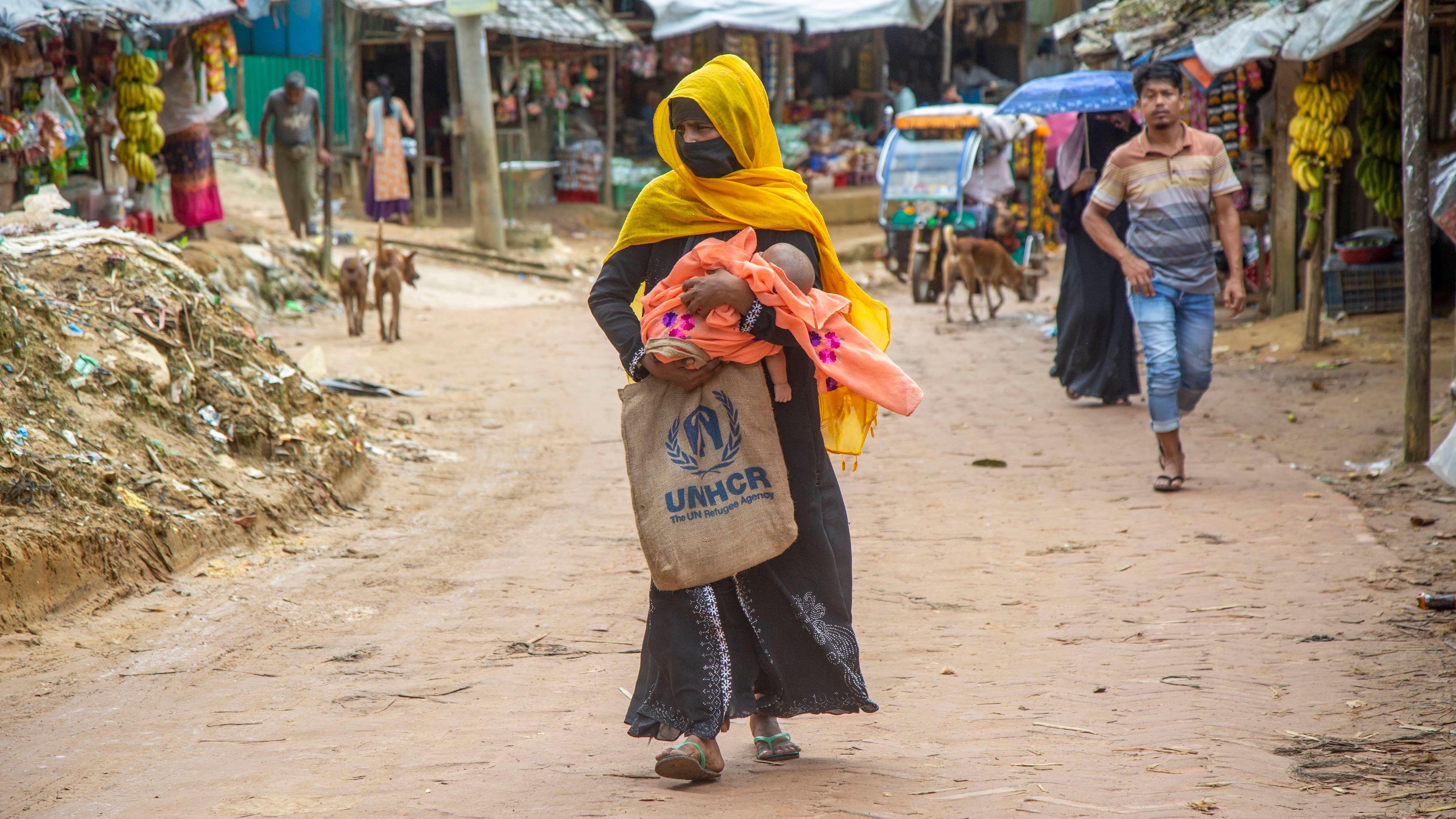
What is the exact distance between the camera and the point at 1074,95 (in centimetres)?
1130

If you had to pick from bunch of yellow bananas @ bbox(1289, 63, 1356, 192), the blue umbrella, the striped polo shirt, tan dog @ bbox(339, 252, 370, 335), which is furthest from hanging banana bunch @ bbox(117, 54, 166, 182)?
bunch of yellow bananas @ bbox(1289, 63, 1356, 192)

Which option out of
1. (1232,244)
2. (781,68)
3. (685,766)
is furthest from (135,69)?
(781,68)

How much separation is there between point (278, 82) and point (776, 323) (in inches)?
742

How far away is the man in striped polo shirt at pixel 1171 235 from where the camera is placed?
5.96m

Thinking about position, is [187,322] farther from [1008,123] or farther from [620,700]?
[1008,123]

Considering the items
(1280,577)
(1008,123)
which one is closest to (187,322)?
(1280,577)

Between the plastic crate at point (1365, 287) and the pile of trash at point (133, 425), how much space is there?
27.8 ft

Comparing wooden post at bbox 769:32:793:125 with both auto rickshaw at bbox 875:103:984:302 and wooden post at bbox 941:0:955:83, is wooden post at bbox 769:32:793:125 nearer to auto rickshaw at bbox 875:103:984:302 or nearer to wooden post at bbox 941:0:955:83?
wooden post at bbox 941:0:955:83

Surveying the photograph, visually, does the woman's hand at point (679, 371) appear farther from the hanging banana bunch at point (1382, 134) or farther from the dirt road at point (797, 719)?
the hanging banana bunch at point (1382, 134)

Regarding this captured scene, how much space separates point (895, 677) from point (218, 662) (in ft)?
7.30

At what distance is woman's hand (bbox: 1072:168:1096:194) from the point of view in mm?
8281

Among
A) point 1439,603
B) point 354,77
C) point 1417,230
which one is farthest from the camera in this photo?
point 354,77

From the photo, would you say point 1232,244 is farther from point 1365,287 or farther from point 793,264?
point 1365,287

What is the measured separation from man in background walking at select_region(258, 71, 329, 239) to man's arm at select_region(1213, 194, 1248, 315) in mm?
11242
